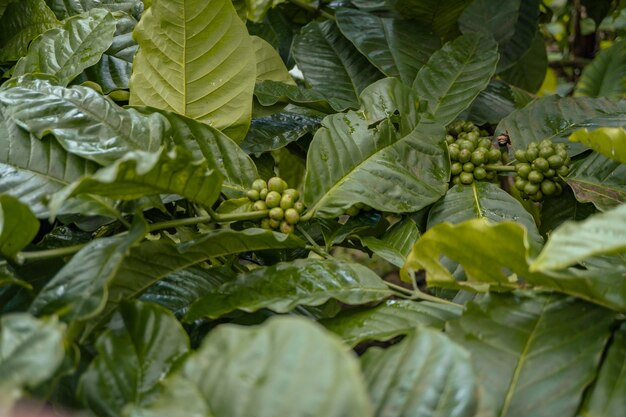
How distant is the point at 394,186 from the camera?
0.95 m

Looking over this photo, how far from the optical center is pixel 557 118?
44.7 inches

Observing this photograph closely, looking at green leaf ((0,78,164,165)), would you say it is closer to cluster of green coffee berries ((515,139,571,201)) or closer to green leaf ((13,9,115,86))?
green leaf ((13,9,115,86))

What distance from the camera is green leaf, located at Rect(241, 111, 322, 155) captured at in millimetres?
1097

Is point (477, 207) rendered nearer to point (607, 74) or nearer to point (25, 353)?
point (25, 353)

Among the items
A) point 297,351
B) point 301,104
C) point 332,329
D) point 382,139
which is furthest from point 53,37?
point 297,351

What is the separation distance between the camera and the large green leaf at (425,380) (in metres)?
0.54

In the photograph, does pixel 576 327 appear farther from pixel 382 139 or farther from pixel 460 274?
pixel 382 139

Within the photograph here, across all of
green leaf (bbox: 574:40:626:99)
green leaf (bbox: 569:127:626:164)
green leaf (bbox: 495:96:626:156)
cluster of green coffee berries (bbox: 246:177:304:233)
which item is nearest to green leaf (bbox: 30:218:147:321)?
cluster of green coffee berries (bbox: 246:177:304:233)

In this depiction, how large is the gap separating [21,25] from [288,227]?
0.67 meters

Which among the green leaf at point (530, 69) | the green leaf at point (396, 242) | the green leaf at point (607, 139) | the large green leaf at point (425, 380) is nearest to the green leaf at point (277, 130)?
the green leaf at point (396, 242)

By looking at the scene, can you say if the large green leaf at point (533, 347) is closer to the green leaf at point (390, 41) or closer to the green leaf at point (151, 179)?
the green leaf at point (151, 179)

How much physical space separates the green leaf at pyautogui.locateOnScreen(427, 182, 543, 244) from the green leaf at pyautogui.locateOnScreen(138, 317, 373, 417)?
537 millimetres

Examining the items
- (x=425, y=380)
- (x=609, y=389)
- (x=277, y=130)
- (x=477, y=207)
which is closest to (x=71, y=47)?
(x=277, y=130)

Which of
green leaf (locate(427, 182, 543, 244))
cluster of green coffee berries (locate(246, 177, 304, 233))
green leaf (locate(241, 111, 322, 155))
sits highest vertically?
cluster of green coffee berries (locate(246, 177, 304, 233))
